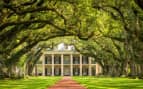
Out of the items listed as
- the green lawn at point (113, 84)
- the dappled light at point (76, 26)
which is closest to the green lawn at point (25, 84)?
the dappled light at point (76, 26)

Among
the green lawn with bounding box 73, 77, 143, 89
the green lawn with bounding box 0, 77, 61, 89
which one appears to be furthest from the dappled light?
the green lawn with bounding box 0, 77, 61, 89

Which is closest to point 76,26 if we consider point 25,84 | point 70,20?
point 70,20

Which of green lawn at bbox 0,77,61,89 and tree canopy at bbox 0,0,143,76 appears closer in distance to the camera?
green lawn at bbox 0,77,61,89

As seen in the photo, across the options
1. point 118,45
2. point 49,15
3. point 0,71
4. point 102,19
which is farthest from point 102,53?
point 49,15

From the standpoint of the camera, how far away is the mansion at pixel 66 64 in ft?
434

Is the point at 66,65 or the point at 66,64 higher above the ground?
the point at 66,64

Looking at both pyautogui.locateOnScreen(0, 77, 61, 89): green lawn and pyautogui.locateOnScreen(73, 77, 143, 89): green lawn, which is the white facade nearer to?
pyautogui.locateOnScreen(0, 77, 61, 89): green lawn

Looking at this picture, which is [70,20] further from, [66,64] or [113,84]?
[66,64]

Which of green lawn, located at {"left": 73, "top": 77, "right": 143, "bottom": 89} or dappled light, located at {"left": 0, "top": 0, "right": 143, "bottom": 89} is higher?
dappled light, located at {"left": 0, "top": 0, "right": 143, "bottom": 89}

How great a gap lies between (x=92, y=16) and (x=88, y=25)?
2055 millimetres

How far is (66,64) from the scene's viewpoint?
13362 cm

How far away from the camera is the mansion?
434 ft

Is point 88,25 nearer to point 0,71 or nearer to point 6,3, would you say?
point 6,3

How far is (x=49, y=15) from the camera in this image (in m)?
40.2
